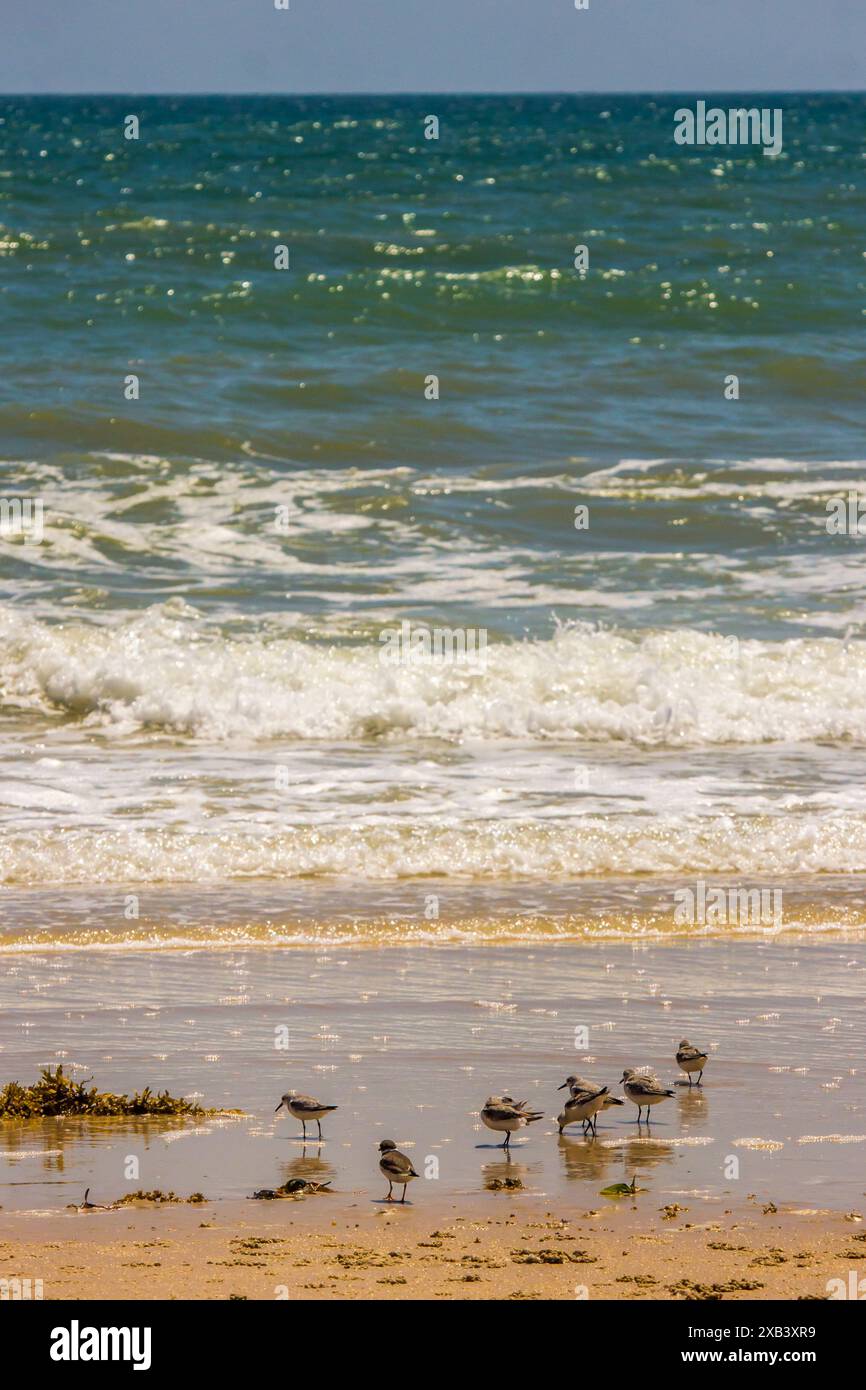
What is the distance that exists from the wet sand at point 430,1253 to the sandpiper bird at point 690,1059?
3.39ft

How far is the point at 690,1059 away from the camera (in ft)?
18.4

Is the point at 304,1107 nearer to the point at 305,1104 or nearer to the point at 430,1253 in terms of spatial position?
the point at 305,1104

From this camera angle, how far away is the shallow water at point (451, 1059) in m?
4.86

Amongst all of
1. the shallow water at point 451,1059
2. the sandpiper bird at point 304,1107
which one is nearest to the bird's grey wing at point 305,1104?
the sandpiper bird at point 304,1107

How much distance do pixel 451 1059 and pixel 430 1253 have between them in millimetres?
1705

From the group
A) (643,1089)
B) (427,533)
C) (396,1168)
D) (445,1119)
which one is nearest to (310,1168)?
(396,1168)

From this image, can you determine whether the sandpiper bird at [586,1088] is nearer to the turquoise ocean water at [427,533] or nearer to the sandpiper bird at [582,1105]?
the sandpiper bird at [582,1105]

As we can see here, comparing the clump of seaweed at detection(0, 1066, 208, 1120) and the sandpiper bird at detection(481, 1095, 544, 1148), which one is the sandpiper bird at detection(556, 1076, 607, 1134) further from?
the clump of seaweed at detection(0, 1066, 208, 1120)

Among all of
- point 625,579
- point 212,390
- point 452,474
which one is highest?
point 212,390

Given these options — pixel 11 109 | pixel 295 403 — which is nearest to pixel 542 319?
pixel 295 403

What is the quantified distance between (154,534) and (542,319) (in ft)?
28.6

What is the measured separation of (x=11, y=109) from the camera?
54.2 m
